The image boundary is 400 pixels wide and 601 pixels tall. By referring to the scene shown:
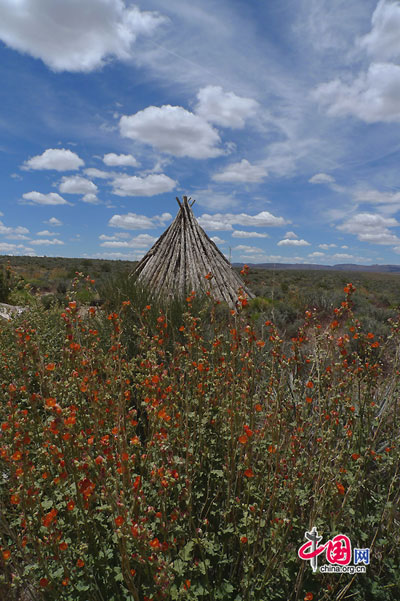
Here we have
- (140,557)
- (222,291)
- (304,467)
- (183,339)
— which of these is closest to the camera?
(140,557)

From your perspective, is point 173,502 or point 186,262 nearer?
point 173,502

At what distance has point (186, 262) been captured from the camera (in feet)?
27.2

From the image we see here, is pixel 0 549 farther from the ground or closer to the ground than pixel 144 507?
closer to the ground

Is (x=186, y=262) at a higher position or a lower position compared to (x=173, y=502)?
higher

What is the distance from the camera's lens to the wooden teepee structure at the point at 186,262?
8.03m

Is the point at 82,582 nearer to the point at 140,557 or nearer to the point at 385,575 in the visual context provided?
the point at 140,557

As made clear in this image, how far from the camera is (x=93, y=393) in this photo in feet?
6.79

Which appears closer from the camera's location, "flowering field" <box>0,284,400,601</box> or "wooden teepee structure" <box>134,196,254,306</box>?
"flowering field" <box>0,284,400,601</box>

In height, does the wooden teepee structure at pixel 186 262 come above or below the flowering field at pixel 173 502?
above

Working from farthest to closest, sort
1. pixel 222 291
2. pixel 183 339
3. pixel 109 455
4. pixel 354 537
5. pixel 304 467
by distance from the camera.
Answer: pixel 222 291 → pixel 183 339 → pixel 304 467 → pixel 354 537 → pixel 109 455

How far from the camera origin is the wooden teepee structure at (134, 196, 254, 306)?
8.03 meters

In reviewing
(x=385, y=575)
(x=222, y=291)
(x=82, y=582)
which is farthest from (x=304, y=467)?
(x=222, y=291)

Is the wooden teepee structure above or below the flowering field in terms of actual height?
above

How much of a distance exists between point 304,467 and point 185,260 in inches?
255
